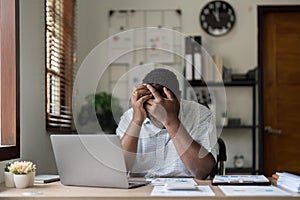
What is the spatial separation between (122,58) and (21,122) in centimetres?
230

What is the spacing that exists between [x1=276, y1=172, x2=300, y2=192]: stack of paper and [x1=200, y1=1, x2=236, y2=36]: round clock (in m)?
2.84

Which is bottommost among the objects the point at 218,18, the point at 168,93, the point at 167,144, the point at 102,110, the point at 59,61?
the point at 167,144

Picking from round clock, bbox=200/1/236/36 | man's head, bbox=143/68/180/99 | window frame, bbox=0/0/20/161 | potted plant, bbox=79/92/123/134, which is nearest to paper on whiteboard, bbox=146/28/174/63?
round clock, bbox=200/1/236/36

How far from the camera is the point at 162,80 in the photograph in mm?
2268

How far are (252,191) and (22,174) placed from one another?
0.84m

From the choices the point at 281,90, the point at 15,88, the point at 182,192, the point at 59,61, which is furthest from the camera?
the point at 281,90

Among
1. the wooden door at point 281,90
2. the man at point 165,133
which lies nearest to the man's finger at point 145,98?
the man at point 165,133

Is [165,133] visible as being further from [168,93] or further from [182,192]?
[182,192]

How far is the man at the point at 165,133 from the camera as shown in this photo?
89.4 inches

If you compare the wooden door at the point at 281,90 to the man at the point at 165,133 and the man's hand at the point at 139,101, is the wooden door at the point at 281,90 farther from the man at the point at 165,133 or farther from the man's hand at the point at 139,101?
the man's hand at the point at 139,101

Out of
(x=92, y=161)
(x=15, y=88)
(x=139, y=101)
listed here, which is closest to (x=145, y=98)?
(x=139, y=101)

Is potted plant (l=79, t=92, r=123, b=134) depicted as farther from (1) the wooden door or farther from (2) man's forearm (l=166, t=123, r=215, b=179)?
(2) man's forearm (l=166, t=123, r=215, b=179)

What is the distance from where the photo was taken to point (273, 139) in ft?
16.3

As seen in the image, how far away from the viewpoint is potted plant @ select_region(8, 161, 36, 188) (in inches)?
A: 82.0
